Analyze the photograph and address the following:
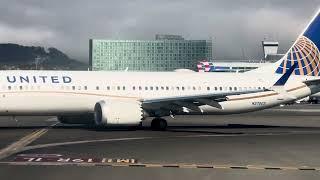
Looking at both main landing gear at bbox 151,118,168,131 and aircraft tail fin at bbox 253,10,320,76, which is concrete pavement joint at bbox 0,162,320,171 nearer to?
main landing gear at bbox 151,118,168,131

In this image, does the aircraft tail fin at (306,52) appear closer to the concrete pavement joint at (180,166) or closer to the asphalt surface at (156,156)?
the asphalt surface at (156,156)

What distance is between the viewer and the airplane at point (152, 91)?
31344 mm

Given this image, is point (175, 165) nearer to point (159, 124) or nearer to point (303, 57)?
point (159, 124)

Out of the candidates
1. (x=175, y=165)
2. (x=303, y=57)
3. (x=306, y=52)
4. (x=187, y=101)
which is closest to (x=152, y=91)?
(x=187, y=101)

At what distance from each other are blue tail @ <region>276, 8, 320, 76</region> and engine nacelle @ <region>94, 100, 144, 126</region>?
45.6 feet

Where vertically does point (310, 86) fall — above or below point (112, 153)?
above

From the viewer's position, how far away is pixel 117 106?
30.6 m

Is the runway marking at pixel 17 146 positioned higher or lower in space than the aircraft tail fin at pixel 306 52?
lower

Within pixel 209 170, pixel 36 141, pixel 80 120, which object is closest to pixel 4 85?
pixel 80 120

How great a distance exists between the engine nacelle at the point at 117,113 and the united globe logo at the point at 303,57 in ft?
45.6

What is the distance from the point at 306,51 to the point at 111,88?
16506 mm

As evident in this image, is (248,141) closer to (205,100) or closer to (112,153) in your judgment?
(205,100)

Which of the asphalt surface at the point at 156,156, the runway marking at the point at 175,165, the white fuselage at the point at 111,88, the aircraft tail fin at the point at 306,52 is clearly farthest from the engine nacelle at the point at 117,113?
the runway marking at the point at 175,165

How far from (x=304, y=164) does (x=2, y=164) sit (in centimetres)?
1083
